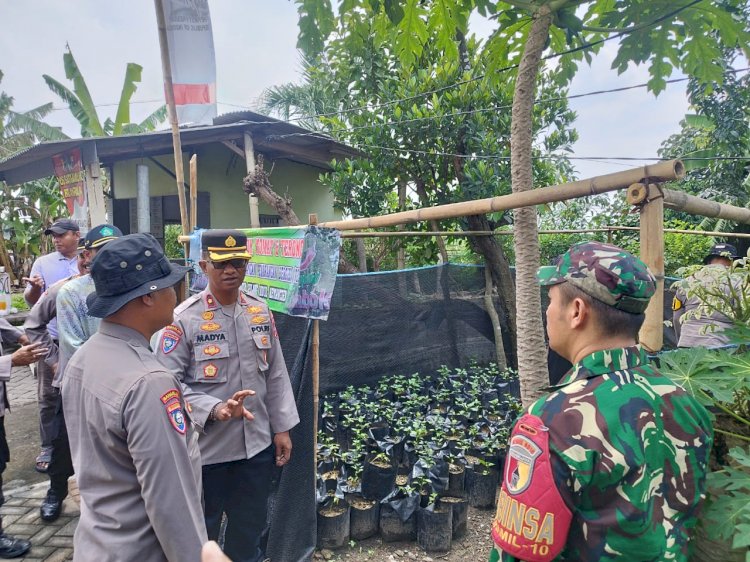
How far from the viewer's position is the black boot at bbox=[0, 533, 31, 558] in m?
2.89

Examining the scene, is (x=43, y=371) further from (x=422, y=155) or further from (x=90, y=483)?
(x=422, y=155)

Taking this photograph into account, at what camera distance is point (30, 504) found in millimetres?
3619

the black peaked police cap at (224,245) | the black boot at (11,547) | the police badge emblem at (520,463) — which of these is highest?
the black peaked police cap at (224,245)

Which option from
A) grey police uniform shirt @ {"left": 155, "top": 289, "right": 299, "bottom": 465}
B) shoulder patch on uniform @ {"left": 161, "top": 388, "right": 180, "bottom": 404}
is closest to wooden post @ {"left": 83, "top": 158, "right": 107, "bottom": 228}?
grey police uniform shirt @ {"left": 155, "top": 289, "right": 299, "bottom": 465}

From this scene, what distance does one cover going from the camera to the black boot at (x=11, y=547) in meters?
2.89

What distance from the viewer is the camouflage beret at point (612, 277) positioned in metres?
1.14

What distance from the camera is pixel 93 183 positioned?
757 centimetres

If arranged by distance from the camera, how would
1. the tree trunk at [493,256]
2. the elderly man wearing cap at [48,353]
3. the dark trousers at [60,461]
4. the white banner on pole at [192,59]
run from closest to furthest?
the dark trousers at [60,461]
the elderly man wearing cap at [48,353]
the white banner on pole at [192,59]
the tree trunk at [493,256]

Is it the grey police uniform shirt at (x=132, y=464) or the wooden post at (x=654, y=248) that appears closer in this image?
the grey police uniform shirt at (x=132, y=464)

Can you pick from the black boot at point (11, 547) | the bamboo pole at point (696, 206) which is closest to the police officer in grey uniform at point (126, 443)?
the bamboo pole at point (696, 206)

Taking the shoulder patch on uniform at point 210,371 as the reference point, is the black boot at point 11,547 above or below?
below

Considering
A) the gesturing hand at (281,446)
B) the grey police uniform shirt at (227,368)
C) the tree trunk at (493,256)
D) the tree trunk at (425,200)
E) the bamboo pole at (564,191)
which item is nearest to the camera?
the bamboo pole at (564,191)

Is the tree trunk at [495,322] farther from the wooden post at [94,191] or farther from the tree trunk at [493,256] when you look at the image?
the wooden post at [94,191]

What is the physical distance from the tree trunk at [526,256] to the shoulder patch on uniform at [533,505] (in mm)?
1707
